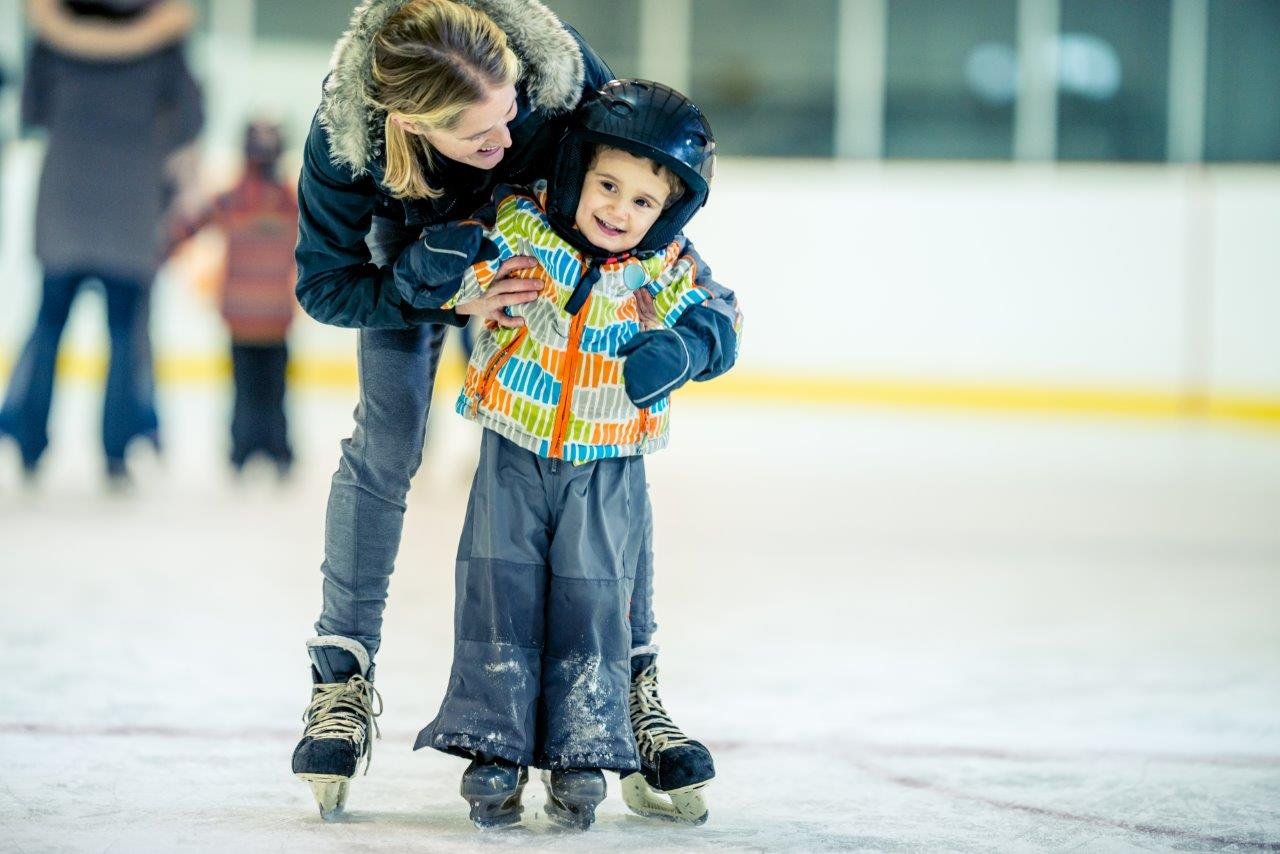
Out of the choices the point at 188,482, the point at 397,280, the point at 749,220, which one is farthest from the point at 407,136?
the point at 749,220

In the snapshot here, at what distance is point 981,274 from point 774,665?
657 cm

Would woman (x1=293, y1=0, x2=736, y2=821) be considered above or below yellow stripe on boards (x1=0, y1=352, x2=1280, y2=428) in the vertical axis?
below

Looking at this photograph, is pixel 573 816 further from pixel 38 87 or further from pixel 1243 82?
pixel 1243 82

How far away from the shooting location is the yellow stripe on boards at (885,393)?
8.88 meters

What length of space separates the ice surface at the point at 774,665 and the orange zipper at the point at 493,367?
46 cm

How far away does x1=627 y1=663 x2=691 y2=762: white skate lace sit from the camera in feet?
6.10

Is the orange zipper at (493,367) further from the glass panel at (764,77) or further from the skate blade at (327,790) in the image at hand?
the glass panel at (764,77)

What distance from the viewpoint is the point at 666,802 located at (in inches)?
→ 73.5

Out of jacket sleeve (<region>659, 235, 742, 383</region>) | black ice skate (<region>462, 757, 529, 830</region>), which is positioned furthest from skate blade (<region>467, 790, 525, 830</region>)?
jacket sleeve (<region>659, 235, 742, 383</region>)

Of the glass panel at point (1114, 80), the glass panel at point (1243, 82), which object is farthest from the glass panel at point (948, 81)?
the glass panel at point (1243, 82)

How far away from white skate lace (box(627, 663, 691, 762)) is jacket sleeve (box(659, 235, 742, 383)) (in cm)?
39

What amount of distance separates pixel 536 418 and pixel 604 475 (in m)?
0.10

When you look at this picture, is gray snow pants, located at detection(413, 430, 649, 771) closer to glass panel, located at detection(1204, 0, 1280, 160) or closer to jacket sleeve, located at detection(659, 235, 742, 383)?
jacket sleeve, located at detection(659, 235, 742, 383)

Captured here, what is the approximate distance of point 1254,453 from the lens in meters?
7.17
